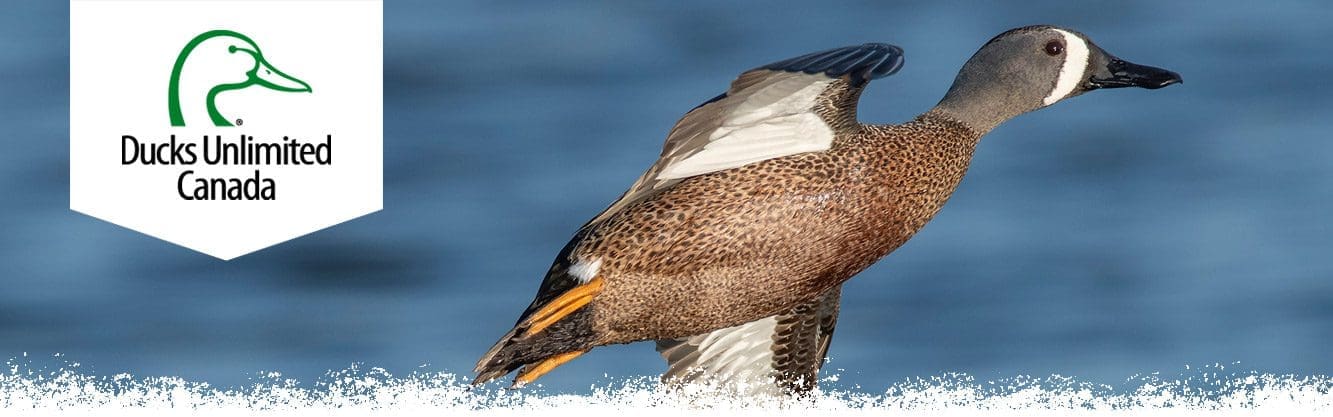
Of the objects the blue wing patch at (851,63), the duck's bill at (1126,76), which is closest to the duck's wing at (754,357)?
the duck's bill at (1126,76)

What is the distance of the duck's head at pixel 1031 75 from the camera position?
5.20 meters

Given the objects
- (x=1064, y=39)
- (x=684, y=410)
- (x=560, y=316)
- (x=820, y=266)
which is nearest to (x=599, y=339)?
(x=560, y=316)

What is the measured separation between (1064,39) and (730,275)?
1.10 meters

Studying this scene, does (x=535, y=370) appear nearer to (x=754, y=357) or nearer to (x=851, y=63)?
(x=754, y=357)

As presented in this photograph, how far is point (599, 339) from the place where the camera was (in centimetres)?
493

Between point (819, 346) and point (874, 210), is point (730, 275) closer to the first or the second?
point (874, 210)

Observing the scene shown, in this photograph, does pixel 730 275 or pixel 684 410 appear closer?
pixel 730 275

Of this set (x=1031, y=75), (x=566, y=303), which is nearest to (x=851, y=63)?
(x=1031, y=75)

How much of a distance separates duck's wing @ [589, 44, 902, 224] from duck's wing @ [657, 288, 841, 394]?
3.50 feet

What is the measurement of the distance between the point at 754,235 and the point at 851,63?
1.37 ft

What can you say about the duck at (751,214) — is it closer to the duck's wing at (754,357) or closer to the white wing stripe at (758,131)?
the white wing stripe at (758,131)

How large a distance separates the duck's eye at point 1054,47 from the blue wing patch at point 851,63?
0.60 metres

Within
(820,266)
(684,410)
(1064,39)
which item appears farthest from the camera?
(684,410)

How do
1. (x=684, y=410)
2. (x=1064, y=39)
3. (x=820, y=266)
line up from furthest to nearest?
(x=684, y=410) → (x=1064, y=39) → (x=820, y=266)
